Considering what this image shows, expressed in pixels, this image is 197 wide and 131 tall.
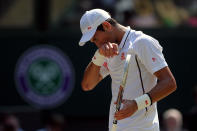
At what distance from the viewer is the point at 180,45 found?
9586mm

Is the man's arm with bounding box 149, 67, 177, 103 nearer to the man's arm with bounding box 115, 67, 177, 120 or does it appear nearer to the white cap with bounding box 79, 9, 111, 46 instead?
the man's arm with bounding box 115, 67, 177, 120

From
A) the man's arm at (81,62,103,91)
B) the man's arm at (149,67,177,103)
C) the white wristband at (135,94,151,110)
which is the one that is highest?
the man's arm at (81,62,103,91)

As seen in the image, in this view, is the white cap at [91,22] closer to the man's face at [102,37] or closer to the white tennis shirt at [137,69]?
the man's face at [102,37]

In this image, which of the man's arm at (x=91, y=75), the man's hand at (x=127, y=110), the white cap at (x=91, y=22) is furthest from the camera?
the man's arm at (x=91, y=75)

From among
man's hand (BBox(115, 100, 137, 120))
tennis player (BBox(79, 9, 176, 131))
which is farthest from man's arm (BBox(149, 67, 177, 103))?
man's hand (BBox(115, 100, 137, 120))

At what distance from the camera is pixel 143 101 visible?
423 centimetres

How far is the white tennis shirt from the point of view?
4.32 m

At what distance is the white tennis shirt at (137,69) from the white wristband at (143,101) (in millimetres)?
187

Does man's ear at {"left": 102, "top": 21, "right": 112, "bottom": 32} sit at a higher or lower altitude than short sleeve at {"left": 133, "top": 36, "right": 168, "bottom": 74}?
higher

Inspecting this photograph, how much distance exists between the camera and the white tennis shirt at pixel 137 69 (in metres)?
Result: 4.32

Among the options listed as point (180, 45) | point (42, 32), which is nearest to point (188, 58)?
point (180, 45)

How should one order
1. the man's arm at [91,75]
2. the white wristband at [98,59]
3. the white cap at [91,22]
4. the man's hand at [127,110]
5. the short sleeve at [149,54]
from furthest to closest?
the man's arm at [91,75], the white wristband at [98,59], the white cap at [91,22], the short sleeve at [149,54], the man's hand at [127,110]

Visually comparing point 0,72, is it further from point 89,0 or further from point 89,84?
point 89,84

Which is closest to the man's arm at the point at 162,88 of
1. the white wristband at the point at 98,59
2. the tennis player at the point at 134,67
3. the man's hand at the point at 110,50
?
the tennis player at the point at 134,67
